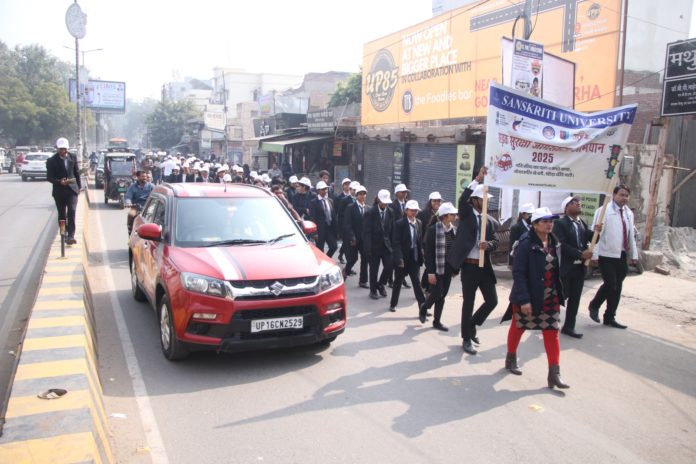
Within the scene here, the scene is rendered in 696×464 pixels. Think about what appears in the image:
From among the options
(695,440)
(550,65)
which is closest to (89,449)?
(695,440)

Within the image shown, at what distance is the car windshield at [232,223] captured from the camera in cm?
615

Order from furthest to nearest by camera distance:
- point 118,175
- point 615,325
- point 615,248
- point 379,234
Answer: point 118,175, point 379,234, point 615,325, point 615,248

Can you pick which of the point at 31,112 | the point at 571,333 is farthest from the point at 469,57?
the point at 31,112

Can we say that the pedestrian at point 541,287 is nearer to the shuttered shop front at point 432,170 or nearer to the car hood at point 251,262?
the car hood at point 251,262

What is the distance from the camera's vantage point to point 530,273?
17.4 ft

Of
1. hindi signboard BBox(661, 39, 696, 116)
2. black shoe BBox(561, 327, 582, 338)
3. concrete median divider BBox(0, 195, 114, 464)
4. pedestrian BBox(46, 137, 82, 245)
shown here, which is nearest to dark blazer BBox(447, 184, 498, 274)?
black shoe BBox(561, 327, 582, 338)

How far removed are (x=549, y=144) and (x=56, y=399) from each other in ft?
17.7

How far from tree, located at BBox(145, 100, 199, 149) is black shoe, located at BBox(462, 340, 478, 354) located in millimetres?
68457

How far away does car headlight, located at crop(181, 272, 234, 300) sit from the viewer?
205 inches

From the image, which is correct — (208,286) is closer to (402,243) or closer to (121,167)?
(402,243)

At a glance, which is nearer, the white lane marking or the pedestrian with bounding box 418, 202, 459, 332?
the white lane marking

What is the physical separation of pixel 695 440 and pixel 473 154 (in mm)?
10643

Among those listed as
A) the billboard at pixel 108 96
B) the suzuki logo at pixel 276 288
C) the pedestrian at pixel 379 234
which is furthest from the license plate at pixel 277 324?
the billboard at pixel 108 96

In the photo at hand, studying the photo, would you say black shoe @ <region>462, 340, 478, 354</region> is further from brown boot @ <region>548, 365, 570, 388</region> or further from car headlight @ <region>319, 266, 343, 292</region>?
car headlight @ <region>319, 266, 343, 292</region>
